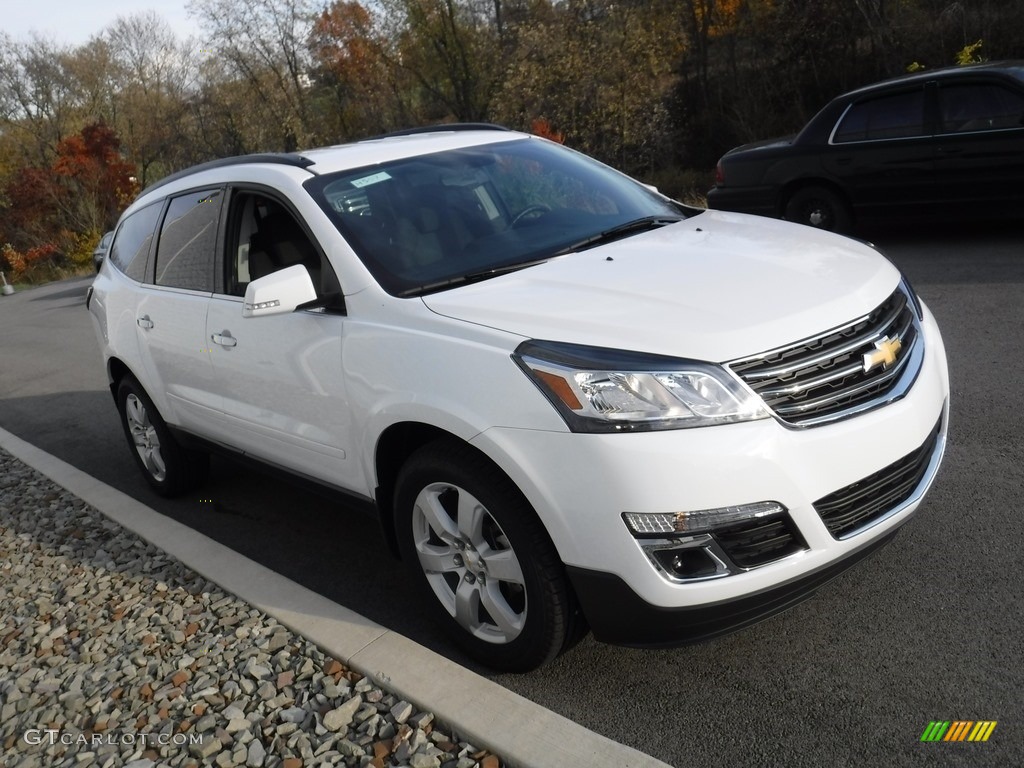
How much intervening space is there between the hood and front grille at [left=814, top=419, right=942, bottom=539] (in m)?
0.50

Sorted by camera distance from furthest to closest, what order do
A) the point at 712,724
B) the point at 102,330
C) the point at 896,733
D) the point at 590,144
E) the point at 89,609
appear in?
the point at 590,144 → the point at 102,330 → the point at 89,609 → the point at 712,724 → the point at 896,733

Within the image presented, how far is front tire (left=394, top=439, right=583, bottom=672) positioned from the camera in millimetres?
3025

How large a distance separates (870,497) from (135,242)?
4528 mm

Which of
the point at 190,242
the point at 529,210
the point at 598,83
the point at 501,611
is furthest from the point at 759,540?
the point at 598,83

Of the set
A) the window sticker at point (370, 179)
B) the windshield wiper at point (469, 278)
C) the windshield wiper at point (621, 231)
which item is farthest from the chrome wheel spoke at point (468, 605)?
the window sticker at point (370, 179)

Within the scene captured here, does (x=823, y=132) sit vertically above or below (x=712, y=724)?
above

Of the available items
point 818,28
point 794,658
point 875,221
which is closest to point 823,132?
point 875,221

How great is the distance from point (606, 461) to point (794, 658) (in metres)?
1.07

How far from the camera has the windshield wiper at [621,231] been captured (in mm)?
3922

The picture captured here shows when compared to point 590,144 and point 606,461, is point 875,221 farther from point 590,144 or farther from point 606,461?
point 590,144

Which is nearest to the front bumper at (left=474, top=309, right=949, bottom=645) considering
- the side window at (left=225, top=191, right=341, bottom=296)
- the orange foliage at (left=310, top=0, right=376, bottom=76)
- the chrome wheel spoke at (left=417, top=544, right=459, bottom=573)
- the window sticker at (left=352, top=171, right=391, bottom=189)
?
the chrome wheel spoke at (left=417, top=544, right=459, bottom=573)

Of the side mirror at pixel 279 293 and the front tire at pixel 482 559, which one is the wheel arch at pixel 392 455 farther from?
the side mirror at pixel 279 293

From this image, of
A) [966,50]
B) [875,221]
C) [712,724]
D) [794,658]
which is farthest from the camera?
[966,50]

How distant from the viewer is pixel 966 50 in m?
18.0
